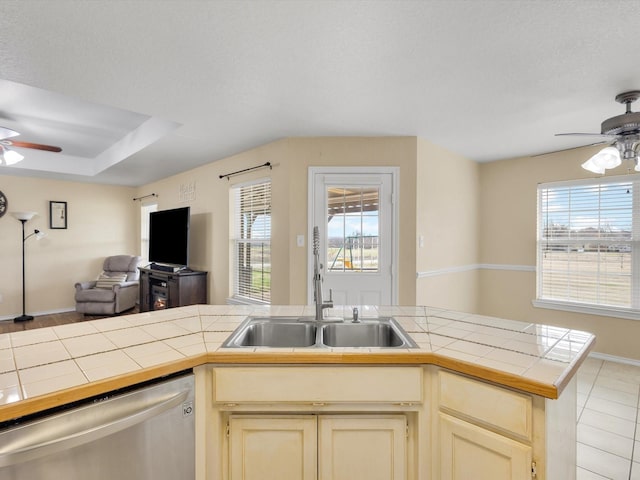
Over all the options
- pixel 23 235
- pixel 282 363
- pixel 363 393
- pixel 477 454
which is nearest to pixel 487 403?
pixel 477 454

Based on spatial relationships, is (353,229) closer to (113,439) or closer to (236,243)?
(236,243)

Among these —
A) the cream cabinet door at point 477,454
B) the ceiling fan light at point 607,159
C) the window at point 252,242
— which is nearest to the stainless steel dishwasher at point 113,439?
the cream cabinet door at point 477,454

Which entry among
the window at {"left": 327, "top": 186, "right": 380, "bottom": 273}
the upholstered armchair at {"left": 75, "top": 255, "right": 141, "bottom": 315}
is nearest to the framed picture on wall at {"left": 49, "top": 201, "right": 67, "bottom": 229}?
the upholstered armchair at {"left": 75, "top": 255, "right": 141, "bottom": 315}

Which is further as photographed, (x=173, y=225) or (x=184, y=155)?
(x=173, y=225)

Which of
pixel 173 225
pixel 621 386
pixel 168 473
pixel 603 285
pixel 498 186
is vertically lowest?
pixel 621 386

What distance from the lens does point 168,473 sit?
1120 millimetres

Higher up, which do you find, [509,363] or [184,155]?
[184,155]

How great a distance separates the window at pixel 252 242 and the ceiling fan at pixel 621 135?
2.87m

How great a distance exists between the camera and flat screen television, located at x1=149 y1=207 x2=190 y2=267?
4434mm

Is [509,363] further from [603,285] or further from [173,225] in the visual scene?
[173,225]

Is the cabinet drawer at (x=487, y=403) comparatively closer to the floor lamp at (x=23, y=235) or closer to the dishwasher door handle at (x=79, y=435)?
the dishwasher door handle at (x=79, y=435)

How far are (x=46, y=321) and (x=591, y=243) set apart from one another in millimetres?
7665

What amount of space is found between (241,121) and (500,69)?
2.03 m

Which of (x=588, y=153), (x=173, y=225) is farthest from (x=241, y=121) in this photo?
(x=588, y=153)
